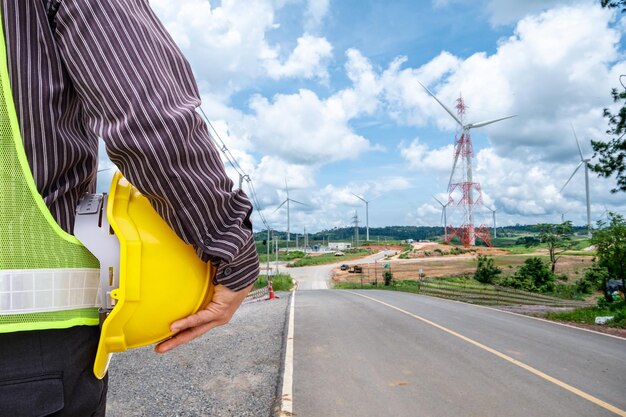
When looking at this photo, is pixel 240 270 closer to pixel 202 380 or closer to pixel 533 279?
pixel 202 380

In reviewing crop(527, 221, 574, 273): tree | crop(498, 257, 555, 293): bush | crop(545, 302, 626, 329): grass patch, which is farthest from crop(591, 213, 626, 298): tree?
crop(527, 221, 574, 273): tree

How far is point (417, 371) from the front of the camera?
594 centimetres

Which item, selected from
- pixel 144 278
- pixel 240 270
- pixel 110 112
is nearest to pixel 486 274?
pixel 240 270

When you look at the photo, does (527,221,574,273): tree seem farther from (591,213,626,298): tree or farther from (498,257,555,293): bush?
(591,213,626,298): tree

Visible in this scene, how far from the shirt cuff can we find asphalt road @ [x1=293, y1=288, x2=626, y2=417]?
3.36 meters

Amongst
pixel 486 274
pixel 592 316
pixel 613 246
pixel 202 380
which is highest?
pixel 613 246

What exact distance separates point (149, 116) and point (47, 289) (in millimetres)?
507

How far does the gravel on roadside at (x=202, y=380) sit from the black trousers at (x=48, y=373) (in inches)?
133

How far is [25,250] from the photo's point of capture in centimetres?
108

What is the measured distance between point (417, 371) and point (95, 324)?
548 centimetres

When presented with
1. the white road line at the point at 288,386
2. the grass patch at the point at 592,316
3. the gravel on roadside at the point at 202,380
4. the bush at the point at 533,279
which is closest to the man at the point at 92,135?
the white road line at the point at 288,386

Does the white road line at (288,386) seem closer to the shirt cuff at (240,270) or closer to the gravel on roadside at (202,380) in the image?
the gravel on roadside at (202,380)

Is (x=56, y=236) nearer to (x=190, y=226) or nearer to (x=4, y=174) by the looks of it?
(x=4, y=174)

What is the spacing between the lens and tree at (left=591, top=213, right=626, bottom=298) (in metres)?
15.0
